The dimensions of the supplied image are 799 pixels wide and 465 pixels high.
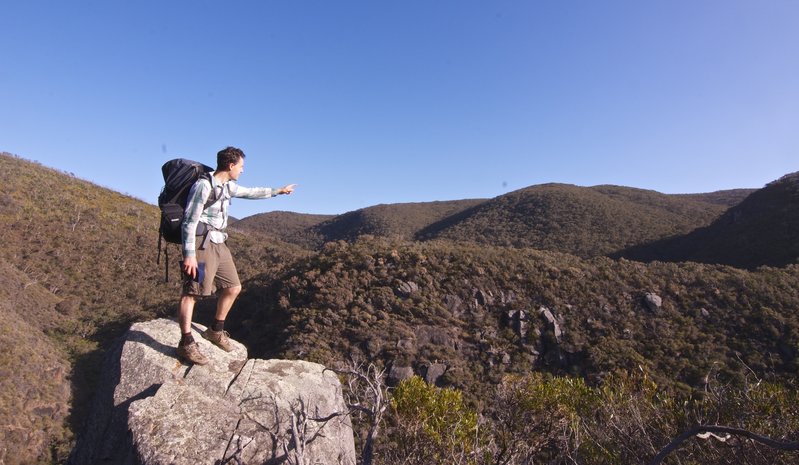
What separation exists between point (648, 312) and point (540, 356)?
6.09 m

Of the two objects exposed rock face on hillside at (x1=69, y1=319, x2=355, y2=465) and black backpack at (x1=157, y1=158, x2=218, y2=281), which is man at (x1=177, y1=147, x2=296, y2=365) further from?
exposed rock face on hillside at (x1=69, y1=319, x2=355, y2=465)

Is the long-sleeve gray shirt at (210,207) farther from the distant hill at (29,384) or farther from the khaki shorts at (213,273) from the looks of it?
the distant hill at (29,384)

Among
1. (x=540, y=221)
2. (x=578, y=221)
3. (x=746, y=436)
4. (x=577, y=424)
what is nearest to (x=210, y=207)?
(x=746, y=436)

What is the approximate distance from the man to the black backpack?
9 centimetres

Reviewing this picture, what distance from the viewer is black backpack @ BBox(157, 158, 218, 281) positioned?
3.74 metres

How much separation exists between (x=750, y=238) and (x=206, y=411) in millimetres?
40985

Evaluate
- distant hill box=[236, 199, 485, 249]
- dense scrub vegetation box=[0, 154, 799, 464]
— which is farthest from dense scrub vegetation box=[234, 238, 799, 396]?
distant hill box=[236, 199, 485, 249]

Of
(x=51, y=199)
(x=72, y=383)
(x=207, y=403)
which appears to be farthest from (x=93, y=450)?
(x=51, y=199)

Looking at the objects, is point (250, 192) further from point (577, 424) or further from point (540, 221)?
point (540, 221)

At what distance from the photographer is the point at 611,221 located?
4731cm

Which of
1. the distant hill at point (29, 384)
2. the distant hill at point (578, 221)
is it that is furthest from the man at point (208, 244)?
the distant hill at point (578, 221)

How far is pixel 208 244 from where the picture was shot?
3.92 metres

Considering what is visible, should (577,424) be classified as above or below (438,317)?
above

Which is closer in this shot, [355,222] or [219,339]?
[219,339]
